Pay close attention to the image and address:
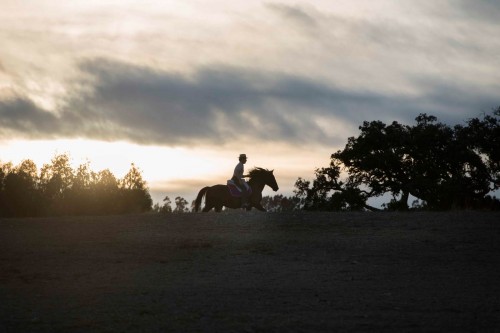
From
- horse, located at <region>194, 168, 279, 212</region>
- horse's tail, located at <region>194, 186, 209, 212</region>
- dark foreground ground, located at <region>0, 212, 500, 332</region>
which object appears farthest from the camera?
horse's tail, located at <region>194, 186, 209, 212</region>

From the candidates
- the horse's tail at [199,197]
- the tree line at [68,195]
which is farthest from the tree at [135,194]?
the horse's tail at [199,197]

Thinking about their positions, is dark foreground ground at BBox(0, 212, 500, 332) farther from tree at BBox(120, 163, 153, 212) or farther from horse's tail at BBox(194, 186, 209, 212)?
tree at BBox(120, 163, 153, 212)

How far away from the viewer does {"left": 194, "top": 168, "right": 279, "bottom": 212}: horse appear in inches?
1191

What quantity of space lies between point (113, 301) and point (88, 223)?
12.9m

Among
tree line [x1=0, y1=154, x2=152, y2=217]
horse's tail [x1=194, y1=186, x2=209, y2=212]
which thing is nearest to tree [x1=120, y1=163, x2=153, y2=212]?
tree line [x1=0, y1=154, x2=152, y2=217]

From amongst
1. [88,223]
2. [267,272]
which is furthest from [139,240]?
[267,272]

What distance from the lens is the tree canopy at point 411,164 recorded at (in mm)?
55625

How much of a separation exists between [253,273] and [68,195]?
39660 mm

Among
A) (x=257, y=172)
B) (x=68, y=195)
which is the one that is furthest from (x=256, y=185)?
(x=68, y=195)

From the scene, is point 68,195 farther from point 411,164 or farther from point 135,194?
point 411,164

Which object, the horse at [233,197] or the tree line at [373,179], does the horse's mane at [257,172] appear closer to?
the horse at [233,197]

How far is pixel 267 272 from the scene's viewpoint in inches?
719

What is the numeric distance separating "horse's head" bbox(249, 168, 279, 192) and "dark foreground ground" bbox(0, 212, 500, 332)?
2.90 meters

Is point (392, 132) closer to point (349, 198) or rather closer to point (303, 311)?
point (349, 198)
